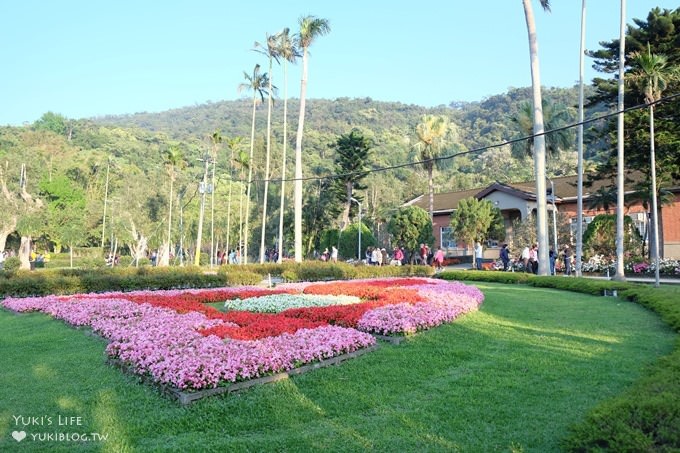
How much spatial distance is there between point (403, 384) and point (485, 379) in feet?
3.31

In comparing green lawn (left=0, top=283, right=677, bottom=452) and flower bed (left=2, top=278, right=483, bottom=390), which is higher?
flower bed (left=2, top=278, right=483, bottom=390)

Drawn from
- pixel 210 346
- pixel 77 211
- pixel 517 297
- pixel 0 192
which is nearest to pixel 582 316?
pixel 517 297

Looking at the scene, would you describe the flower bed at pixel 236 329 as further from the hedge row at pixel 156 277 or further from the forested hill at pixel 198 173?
the forested hill at pixel 198 173

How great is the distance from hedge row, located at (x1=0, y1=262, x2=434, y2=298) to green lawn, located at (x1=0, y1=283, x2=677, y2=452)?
328 inches

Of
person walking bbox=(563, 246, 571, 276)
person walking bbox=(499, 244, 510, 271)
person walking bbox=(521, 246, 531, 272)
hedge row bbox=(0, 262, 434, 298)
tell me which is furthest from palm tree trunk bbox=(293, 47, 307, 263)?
person walking bbox=(563, 246, 571, 276)

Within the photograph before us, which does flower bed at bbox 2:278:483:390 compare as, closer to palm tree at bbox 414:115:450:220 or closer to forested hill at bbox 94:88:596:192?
forested hill at bbox 94:88:596:192

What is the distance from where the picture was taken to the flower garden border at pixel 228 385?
5.68 m

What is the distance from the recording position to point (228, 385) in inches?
233

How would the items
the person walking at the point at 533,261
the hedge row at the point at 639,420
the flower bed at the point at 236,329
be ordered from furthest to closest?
the person walking at the point at 533,261
the flower bed at the point at 236,329
the hedge row at the point at 639,420

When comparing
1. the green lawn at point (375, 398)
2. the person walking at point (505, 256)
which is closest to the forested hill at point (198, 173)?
the person walking at point (505, 256)

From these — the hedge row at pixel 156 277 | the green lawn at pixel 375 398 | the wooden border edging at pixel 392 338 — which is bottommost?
the green lawn at pixel 375 398

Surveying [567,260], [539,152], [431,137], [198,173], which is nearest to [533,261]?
[567,260]

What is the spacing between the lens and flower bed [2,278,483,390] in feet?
20.3

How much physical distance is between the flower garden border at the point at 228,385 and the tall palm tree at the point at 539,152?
53.9 feet
